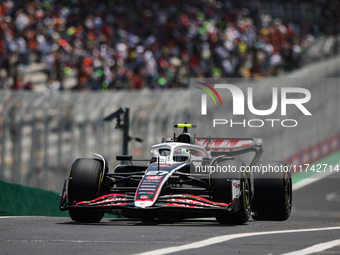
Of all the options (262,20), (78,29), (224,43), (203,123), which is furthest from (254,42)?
(203,123)

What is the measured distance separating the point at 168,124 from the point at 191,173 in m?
5.28

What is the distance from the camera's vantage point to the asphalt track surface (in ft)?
26.1

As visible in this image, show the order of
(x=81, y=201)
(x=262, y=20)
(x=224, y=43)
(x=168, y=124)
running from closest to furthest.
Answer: (x=81, y=201) → (x=168, y=124) → (x=224, y=43) → (x=262, y=20)

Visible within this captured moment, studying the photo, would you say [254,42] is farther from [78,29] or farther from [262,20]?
[78,29]

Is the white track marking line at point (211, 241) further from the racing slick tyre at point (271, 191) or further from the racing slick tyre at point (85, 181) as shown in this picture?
the racing slick tyre at point (85, 181)

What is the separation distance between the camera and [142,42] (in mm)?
28297

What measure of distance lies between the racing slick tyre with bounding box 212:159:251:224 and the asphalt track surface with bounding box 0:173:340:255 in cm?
15

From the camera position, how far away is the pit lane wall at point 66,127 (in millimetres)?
16422

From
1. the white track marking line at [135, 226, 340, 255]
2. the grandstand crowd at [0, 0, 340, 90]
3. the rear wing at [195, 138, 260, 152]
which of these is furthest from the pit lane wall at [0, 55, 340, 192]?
the white track marking line at [135, 226, 340, 255]

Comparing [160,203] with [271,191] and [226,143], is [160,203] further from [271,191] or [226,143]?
[226,143]

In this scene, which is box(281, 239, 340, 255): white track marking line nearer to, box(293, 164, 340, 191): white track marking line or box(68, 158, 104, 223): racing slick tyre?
box(68, 158, 104, 223): racing slick tyre

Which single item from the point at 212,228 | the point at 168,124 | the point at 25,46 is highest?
the point at 25,46

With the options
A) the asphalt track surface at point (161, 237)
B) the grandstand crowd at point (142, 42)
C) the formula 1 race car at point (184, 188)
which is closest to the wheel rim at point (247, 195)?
the formula 1 race car at point (184, 188)

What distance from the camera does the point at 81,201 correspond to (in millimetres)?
11195
